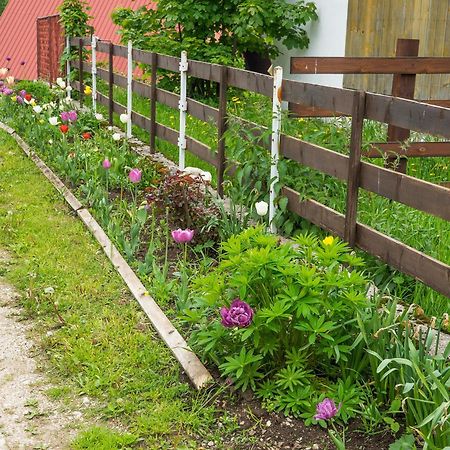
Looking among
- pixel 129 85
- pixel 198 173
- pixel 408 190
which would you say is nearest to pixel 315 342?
pixel 408 190

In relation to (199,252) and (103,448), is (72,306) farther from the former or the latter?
(103,448)

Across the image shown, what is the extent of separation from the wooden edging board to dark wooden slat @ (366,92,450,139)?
1.74 meters

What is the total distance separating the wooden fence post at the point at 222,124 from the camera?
24.4 feet

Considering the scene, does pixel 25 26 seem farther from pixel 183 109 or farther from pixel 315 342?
pixel 315 342

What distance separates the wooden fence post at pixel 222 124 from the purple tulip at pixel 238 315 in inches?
143

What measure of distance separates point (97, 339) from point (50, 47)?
1442 centimetres

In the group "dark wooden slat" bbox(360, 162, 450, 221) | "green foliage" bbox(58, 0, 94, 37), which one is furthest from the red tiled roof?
"dark wooden slat" bbox(360, 162, 450, 221)

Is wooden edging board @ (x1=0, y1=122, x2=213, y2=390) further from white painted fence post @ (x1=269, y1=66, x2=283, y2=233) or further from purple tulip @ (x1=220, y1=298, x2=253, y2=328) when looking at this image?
white painted fence post @ (x1=269, y1=66, x2=283, y2=233)

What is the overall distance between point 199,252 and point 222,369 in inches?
82.7

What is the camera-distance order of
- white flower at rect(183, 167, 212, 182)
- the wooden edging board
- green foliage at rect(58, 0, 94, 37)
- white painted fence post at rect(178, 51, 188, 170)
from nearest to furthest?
the wooden edging board < white flower at rect(183, 167, 212, 182) < white painted fence post at rect(178, 51, 188, 170) < green foliage at rect(58, 0, 94, 37)

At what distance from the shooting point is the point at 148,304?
525 centimetres

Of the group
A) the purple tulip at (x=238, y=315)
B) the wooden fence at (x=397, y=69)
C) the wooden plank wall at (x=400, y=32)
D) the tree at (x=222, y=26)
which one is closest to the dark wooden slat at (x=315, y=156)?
the wooden fence at (x=397, y=69)

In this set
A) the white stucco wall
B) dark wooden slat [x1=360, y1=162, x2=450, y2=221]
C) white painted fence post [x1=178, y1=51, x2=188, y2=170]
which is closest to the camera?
dark wooden slat [x1=360, y1=162, x2=450, y2=221]

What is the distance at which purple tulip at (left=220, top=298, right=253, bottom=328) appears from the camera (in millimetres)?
3865
